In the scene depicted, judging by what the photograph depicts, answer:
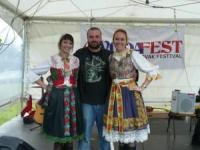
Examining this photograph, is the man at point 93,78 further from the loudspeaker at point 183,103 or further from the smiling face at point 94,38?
the loudspeaker at point 183,103

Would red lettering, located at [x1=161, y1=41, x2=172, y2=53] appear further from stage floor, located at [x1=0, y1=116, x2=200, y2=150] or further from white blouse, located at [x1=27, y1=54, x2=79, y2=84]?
white blouse, located at [x1=27, y1=54, x2=79, y2=84]

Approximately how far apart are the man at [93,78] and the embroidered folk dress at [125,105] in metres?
0.08

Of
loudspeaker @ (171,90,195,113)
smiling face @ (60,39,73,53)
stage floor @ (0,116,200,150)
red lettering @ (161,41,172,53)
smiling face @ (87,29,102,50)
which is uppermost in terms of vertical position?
red lettering @ (161,41,172,53)

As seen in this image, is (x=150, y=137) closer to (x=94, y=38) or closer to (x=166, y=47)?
(x=166, y=47)

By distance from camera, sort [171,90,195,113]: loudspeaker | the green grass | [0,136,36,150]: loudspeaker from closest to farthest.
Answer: [0,136,36,150]: loudspeaker
[171,90,195,113]: loudspeaker
the green grass

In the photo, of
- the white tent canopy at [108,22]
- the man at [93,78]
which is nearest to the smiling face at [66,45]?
the man at [93,78]

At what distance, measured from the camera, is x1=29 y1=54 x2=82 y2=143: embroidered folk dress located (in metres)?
3.12

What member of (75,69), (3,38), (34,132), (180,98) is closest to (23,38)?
(3,38)

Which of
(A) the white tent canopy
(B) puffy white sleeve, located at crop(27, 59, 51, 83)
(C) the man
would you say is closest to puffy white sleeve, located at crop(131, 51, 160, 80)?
(C) the man

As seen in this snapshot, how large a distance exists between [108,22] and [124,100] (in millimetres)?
3528

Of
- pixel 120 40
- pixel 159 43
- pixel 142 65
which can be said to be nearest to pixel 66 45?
pixel 120 40

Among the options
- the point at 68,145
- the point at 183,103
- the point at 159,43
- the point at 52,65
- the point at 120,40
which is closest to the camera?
the point at 120,40

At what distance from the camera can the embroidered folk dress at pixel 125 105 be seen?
3.06 m

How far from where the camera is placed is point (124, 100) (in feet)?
10.1
